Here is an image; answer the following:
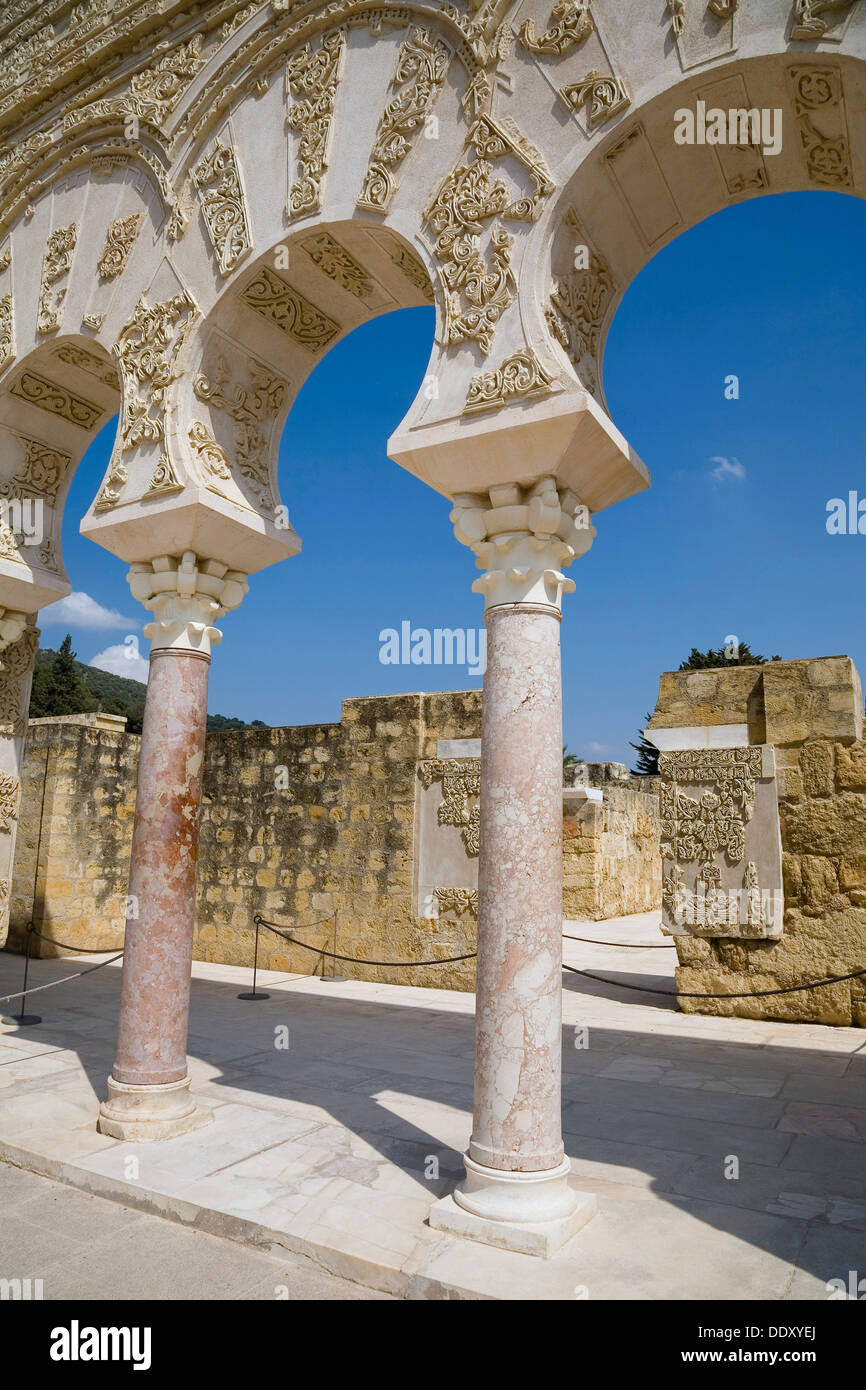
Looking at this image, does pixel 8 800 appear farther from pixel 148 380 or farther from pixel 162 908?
pixel 148 380

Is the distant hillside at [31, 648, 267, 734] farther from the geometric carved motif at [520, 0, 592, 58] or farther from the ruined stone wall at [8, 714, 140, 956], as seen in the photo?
the geometric carved motif at [520, 0, 592, 58]

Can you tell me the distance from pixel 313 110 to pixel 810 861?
5523 millimetres

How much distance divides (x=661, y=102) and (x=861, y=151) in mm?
755

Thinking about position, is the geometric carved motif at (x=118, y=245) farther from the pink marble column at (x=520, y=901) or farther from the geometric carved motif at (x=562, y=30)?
the pink marble column at (x=520, y=901)

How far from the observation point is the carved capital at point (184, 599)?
4.40 m

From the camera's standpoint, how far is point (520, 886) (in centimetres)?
308

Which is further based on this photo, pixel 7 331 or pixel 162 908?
pixel 7 331

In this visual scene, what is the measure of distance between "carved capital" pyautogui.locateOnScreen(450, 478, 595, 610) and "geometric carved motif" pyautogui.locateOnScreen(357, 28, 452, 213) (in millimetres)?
1520

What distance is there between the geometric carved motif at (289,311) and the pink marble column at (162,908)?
181 centimetres

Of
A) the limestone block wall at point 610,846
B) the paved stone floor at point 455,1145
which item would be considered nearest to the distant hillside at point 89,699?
the limestone block wall at point 610,846

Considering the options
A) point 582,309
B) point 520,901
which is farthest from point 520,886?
point 582,309

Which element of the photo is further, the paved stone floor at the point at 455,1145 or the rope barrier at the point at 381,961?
the rope barrier at the point at 381,961

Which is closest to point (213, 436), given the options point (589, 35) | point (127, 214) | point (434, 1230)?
point (127, 214)

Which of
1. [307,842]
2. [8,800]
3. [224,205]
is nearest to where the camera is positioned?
[224,205]
